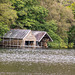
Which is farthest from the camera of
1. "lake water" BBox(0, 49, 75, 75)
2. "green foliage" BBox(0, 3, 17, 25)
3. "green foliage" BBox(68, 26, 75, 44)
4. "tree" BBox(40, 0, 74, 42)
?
"green foliage" BBox(68, 26, 75, 44)

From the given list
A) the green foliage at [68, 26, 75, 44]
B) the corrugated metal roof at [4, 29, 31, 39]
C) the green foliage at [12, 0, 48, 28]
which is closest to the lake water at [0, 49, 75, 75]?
the corrugated metal roof at [4, 29, 31, 39]

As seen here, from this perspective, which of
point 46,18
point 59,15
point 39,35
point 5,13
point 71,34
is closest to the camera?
point 5,13

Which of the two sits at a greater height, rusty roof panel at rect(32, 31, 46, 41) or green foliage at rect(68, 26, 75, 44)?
rusty roof panel at rect(32, 31, 46, 41)

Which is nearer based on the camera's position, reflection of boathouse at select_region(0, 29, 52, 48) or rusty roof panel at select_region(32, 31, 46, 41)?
reflection of boathouse at select_region(0, 29, 52, 48)

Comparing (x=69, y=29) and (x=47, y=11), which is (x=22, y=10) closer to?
(x=47, y=11)

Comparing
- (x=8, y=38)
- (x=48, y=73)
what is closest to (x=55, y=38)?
(x=8, y=38)

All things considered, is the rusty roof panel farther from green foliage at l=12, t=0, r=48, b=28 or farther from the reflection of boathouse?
green foliage at l=12, t=0, r=48, b=28

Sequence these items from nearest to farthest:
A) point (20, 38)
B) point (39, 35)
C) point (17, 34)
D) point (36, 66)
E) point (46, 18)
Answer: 1. point (36, 66)
2. point (20, 38)
3. point (17, 34)
4. point (39, 35)
5. point (46, 18)

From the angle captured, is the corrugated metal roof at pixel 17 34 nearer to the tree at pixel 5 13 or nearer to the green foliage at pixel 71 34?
the tree at pixel 5 13

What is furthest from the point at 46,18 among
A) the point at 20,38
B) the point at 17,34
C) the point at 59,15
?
the point at 20,38

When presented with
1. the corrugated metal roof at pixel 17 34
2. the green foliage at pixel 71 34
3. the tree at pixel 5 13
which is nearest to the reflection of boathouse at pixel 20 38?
the corrugated metal roof at pixel 17 34

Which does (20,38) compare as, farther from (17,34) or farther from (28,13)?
(28,13)

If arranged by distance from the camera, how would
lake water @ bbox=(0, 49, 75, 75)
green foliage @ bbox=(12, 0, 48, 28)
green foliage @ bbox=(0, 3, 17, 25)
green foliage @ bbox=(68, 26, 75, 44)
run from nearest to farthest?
lake water @ bbox=(0, 49, 75, 75), green foliage @ bbox=(0, 3, 17, 25), green foliage @ bbox=(12, 0, 48, 28), green foliage @ bbox=(68, 26, 75, 44)

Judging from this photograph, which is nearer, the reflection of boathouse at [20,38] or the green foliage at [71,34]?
the reflection of boathouse at [20,38]
